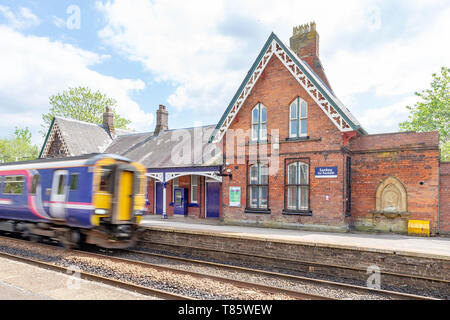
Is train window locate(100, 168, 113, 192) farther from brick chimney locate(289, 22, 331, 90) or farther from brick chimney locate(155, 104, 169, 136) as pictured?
brick chimney locate(155, 104, 169, 136)

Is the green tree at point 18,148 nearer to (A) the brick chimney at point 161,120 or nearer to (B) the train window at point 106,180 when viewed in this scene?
(A) the brick chimney at point 161,120

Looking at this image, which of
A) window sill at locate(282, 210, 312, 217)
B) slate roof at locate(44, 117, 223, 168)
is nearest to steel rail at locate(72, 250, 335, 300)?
window sill at locate(282, 210, 312, 217)

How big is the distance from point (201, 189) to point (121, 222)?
30.3ft

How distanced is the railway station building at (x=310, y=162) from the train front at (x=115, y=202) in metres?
5.72

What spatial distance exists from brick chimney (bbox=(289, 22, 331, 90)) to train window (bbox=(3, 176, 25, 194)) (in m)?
15.6

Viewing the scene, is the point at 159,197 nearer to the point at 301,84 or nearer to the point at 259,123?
the point at 259,123

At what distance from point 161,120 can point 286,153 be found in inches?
574

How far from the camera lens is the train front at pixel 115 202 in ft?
32.9

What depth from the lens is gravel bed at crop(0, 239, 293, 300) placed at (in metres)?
6.88

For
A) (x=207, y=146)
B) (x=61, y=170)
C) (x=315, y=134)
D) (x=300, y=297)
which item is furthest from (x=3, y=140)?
(x=300, y=297)

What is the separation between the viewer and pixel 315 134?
45.5 ft

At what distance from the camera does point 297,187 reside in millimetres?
14125

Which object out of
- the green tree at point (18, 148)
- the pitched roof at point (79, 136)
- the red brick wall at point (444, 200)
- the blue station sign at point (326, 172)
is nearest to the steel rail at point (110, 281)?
the blue station sign at point (326, 172)

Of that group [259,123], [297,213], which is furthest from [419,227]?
[259,123]
